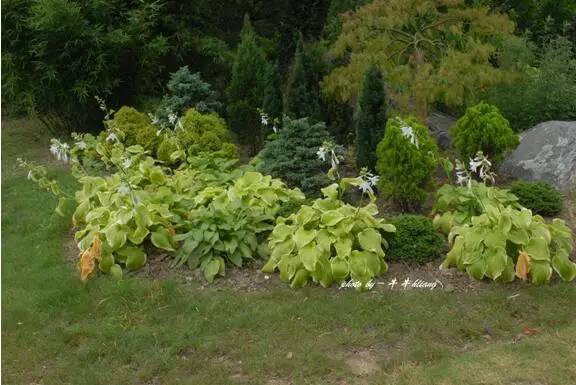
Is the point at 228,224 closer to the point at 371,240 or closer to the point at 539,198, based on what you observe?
the point at 371,240

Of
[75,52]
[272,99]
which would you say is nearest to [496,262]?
[272,99]

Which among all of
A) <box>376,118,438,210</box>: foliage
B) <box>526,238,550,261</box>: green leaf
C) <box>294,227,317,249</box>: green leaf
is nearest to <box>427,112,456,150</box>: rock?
<box>376,118,438,210</box>: foliage

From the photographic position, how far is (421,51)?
7715 millimetres

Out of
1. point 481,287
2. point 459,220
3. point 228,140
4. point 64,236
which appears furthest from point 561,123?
point 64,236

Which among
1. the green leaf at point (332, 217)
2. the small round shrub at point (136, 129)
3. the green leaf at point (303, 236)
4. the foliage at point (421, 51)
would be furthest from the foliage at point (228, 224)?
the small round shrub at point (136, 129)

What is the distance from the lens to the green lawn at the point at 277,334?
4.20m

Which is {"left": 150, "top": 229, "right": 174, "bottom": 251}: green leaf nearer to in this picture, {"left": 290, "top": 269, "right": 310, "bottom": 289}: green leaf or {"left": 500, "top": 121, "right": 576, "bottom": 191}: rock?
{"left": 290, "top": 269, "right": 310, "bottom": 289}: green leaf

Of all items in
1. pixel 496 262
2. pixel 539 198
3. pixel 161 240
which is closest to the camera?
pixel 496 262

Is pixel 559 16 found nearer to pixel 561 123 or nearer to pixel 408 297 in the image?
pixel 561 123

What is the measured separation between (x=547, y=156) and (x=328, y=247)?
9.75ft

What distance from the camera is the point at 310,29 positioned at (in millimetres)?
11484

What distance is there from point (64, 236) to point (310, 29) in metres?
6.40

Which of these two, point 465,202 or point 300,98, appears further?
point 300,98

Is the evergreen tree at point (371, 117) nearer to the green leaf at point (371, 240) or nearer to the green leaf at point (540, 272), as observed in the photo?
the green leaf at point (371, 240)
